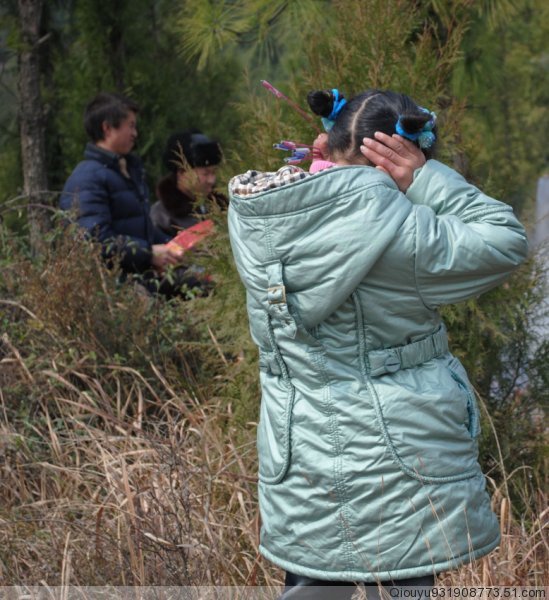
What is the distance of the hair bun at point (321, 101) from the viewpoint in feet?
7.87

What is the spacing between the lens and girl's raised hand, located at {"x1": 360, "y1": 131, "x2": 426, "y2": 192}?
2316 millimetres

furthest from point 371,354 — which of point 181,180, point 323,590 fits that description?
point 181,180

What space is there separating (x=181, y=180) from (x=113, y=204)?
0.37 metres

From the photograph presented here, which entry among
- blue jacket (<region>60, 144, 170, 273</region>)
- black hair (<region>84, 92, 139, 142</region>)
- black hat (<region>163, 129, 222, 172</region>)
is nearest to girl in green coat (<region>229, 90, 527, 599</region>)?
blue jacket (<region>60, 144, 170, 273</region>)

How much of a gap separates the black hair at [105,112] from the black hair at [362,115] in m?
2.97

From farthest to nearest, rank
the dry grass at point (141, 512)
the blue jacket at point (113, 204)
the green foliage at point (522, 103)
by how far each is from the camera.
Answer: the green foliage at point (522, 103), the blue jacket at point (113, 204), the dry grass at point (141, 512)

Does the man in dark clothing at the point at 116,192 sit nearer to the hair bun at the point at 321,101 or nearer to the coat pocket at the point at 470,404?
the hair bun at the point at 321,101

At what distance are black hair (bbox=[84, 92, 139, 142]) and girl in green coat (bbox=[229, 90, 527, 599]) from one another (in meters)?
3.01

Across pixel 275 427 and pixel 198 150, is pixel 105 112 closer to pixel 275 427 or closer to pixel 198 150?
pixel 198 150

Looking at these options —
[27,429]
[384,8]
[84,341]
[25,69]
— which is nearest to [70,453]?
[27,429]

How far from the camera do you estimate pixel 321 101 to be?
2.41m

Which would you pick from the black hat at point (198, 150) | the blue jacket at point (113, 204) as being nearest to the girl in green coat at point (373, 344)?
the blue jacket at point (113, 204)

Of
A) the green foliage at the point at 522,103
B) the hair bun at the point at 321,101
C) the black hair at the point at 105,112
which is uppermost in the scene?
the hair bun at the point at 321,101

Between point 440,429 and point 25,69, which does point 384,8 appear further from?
point 25,69
